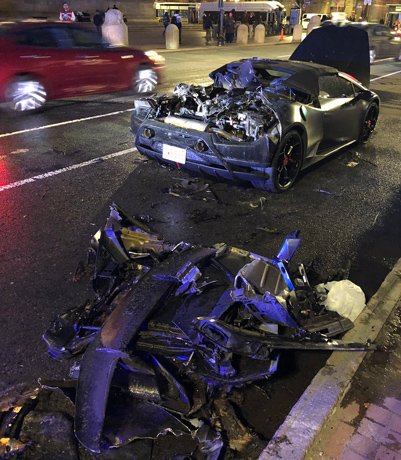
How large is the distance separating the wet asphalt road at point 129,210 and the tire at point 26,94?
0.91 meters

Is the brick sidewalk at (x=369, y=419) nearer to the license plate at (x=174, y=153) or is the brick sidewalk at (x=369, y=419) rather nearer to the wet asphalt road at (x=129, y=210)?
the wet asphalt road at (x=129, y=210)

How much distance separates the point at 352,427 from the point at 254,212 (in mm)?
2909

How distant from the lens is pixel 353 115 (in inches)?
264

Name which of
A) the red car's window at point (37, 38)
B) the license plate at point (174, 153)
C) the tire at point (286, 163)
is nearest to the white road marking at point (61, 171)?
the license plate at point (174, 153)

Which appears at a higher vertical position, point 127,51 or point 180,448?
point 127,51

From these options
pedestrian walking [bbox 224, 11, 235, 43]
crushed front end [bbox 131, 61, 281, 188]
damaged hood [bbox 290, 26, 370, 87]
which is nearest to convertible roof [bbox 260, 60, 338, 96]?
crushed front end [bbox 131, 61, 281, 188]

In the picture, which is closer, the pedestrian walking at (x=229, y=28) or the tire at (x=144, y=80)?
the tire at (x=144, y=80)

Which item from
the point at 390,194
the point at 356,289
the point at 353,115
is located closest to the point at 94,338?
the point at 356,289

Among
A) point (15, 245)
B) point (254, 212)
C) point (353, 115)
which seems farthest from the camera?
point (353, 115)

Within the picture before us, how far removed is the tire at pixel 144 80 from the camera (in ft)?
34.5

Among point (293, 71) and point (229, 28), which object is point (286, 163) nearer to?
point (293, 71)

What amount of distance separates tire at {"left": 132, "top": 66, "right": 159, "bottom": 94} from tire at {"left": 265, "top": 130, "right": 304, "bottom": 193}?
20.5ft

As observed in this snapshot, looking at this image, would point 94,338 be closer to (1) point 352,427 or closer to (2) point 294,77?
(1) point 352,427

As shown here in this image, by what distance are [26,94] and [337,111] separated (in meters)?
5.98
